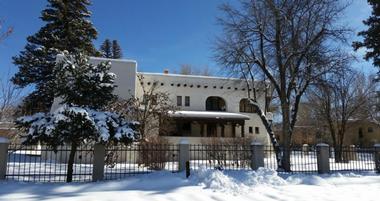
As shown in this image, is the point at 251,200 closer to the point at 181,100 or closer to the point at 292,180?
the point at 292,180

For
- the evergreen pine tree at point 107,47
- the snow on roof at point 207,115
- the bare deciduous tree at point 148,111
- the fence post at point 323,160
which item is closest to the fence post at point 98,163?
the fence post at point 323,160

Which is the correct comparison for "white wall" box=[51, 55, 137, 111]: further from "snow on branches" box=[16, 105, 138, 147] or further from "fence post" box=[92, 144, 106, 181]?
"snow on branches" box=[16, 105, 138, 147]

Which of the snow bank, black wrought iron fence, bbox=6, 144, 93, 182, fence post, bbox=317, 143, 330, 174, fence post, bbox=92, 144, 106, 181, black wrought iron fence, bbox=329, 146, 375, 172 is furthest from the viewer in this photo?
black wrought iron fence, bbox=329, 146, 375, 172

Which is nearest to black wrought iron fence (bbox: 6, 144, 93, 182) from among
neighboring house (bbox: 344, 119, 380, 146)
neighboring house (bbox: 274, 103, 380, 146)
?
neighboring house (bbox: 274, 103, 380, 146)

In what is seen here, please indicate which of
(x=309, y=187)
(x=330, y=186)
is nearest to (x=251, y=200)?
(x=309, y=187)

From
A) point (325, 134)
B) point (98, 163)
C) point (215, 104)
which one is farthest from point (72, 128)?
point (325, 134)

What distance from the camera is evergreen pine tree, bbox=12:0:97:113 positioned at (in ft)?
98.3

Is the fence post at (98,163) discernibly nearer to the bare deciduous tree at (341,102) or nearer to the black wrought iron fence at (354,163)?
the black wrought iron fence at (354,163)

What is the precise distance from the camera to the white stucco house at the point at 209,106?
102ft

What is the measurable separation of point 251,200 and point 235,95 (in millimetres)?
24845

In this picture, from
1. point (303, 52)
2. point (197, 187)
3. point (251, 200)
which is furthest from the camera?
point (303, 52)

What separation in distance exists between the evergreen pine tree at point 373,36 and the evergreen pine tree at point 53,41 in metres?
23.1

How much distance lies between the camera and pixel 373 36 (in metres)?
19.9

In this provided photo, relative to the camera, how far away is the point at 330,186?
11.6 metres
